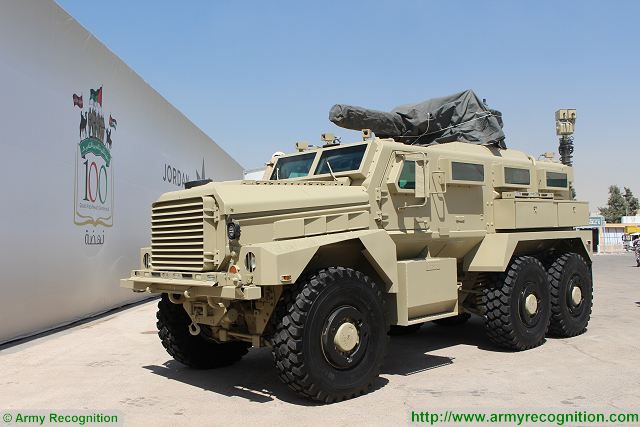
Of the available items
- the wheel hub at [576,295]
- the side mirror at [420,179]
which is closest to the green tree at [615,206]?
the wheel hub at [576,295]

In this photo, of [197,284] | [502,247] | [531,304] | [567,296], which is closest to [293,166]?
[197,284]

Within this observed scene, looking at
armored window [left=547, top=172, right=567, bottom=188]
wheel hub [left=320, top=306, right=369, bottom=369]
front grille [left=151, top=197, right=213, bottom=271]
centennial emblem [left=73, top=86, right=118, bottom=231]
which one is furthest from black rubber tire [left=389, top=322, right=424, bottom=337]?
centennial emblem [left=73, top=86, right=118, bottom=231]

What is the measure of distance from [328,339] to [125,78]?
376 inches

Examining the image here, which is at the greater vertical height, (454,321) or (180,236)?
(180,236)

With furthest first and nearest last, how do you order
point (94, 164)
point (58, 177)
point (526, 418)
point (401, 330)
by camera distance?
point (94, 164) < point (58, 177) < point (401, 330) < point (526, 418)

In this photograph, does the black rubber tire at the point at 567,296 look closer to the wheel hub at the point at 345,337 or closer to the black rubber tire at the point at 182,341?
the wheel hub at the point at 345,337

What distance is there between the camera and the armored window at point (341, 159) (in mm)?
6828

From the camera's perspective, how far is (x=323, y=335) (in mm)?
5539

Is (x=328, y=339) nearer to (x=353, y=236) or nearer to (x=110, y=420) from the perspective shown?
(x=353, y=236)

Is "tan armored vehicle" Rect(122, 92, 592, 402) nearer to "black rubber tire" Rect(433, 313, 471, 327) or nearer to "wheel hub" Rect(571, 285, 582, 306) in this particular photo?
"wheel hub" Rect(571, 285, 582, 306)

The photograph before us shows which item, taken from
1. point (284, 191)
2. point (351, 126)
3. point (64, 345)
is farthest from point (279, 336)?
point (64, 345)

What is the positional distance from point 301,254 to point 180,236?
132 centimetres

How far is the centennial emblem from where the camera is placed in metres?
10.5

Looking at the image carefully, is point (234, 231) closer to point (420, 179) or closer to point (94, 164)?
point (420, 179)
